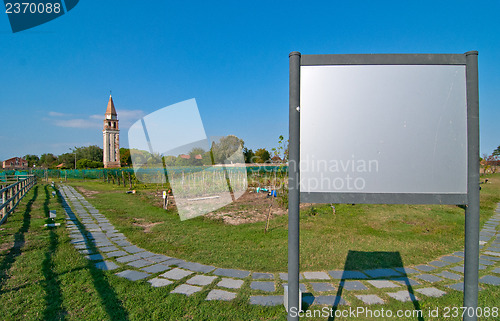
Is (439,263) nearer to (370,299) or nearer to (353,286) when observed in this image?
(353,286)

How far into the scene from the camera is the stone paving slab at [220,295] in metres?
2.83

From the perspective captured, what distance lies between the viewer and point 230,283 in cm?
320

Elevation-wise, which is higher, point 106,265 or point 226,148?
point 226,148

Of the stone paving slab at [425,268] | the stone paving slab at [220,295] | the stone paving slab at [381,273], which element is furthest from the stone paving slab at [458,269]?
the stone paving slab at [220,295]

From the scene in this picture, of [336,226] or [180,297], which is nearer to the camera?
[180,297]

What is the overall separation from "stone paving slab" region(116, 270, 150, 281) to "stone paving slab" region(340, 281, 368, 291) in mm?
2631

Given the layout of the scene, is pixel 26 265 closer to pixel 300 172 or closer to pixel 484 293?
pixel 300 172

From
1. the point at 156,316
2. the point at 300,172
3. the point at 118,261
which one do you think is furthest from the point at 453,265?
the point at 118,261

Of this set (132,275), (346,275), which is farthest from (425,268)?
(132,275)

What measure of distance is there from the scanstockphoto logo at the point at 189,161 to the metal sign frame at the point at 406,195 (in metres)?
4.74

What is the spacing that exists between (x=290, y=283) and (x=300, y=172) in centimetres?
70

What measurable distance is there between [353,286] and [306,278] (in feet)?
1.93

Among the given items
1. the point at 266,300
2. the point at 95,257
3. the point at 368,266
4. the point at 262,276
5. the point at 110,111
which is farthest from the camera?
the point at 110,111

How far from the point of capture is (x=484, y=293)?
2.98 m
